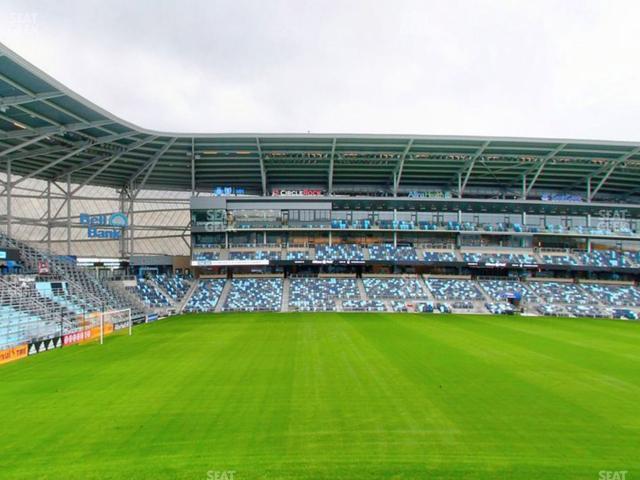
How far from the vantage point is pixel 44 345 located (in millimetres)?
23891

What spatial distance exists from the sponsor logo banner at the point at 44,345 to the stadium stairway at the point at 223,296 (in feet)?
69.4

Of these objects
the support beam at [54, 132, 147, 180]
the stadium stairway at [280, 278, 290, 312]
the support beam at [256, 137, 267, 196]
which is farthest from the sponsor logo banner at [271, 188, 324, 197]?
the support beam at [54, 132, 147, 180]

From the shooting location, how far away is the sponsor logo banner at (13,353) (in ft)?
68.1

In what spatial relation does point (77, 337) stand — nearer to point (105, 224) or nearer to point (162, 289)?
point (162, 289)

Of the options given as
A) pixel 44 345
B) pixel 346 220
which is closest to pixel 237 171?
pixel 346 220

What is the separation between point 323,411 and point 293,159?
3981 centimetres

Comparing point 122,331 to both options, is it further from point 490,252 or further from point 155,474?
point 490,252

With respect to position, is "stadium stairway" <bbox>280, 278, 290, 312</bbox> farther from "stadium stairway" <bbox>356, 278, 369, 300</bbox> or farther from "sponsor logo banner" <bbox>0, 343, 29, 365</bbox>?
"sponsor logo banner" <bbox>0, 343, 29, 365</bbox>

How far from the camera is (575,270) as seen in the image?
5200cm

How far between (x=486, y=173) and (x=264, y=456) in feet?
169

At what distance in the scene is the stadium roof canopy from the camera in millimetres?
36906

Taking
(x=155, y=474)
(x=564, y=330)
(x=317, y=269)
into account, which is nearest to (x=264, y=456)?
(x=155, y=474)

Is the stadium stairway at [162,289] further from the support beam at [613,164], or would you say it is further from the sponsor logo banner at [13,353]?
the support beam at [613,164]

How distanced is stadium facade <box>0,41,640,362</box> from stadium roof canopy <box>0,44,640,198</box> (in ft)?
0.88
